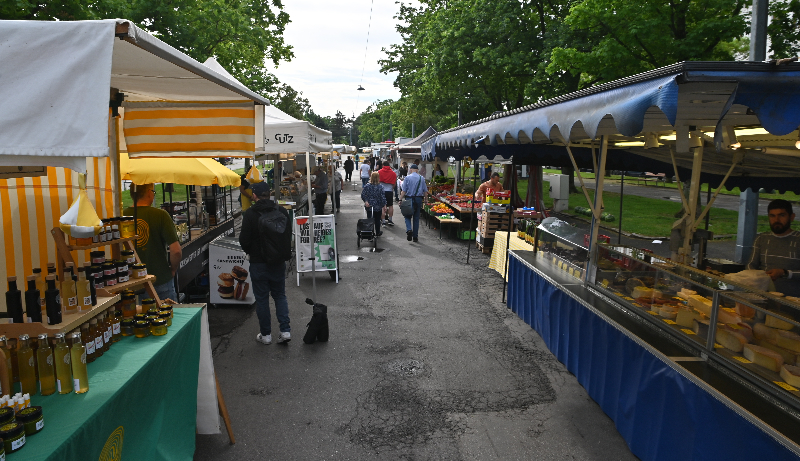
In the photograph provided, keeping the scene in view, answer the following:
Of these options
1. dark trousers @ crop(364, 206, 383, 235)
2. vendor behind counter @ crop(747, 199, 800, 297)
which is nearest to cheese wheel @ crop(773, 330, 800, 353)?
vendor behind counter @ crop(747, 199, 800, 297)

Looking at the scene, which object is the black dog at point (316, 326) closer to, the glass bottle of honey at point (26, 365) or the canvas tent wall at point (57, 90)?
the glass bottle of honey at point (26, 365)

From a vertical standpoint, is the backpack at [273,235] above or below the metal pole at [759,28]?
below

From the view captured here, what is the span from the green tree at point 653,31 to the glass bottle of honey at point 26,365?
619 inches

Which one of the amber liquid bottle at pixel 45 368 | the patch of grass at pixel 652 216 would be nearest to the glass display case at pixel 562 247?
the amber liquid bottle at pixel 45 368

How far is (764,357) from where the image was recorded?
3201mm

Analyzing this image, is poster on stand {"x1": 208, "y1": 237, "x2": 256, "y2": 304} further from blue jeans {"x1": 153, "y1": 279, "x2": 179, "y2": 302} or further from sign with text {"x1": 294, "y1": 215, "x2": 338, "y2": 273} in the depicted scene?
blue jeans {"x1": 153, "y1": 279, "x2": 179, "y2": 302}

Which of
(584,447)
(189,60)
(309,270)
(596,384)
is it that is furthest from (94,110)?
(309,270)

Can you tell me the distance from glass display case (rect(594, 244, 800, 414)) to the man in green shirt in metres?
4.69

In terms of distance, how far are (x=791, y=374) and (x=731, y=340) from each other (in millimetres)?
452

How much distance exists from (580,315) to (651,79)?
2.82m

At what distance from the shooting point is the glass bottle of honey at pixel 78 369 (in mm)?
2670

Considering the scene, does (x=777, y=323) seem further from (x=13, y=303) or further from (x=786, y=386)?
(x=13, y=303)

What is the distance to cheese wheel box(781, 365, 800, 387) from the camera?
2972 millimetres

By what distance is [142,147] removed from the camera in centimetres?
457
